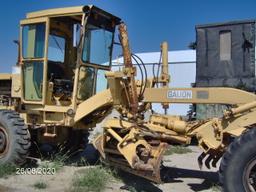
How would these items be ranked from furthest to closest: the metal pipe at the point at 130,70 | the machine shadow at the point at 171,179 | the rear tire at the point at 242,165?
the metal pipe at the point at 130,70 < the machine shadow at the point at 171,179 < the rear tire at the point at 242,165

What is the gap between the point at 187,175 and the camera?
8406mm

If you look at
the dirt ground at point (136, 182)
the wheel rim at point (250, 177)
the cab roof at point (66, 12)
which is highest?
the cab roof at point (66, 12)

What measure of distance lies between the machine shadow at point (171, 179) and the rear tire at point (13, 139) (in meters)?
1.92

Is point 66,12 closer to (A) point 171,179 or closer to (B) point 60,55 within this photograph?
(B) point 60,55

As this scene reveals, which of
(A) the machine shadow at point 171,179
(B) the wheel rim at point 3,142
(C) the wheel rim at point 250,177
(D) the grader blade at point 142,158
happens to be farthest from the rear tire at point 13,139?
(C) the wheel rim at point 250,177

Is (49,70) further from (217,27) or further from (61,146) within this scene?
(217,27)

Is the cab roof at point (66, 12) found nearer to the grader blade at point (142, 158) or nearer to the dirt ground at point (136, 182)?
the grader blade at point (142, 158)

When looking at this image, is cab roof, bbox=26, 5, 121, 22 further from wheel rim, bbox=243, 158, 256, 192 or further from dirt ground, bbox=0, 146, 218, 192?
wheel rim, bbox=243, 158, 256, 192

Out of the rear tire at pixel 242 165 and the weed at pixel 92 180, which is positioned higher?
the rear tire at pixel 242 165

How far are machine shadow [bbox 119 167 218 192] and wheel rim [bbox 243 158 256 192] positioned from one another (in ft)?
4.55

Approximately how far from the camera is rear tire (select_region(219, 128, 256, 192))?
595 cm

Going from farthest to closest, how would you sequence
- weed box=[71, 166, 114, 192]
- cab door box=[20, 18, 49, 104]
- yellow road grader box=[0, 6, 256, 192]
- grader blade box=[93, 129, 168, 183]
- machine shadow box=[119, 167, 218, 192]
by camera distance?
cab door box=[20, 18, 49, 104]
machine shadow box=[119, 167, 218, 192]
weed box=[71, 166, 114, 192]
grader blade box=[93, 129, 168, 183]
yellow road grader box=[0, 6, 256, 192]

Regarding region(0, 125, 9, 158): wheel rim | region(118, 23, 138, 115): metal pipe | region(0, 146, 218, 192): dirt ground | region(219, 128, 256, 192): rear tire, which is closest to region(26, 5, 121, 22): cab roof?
region(118, 23, 138, 115): metal pipe

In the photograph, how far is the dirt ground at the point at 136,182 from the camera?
23.7 feet
